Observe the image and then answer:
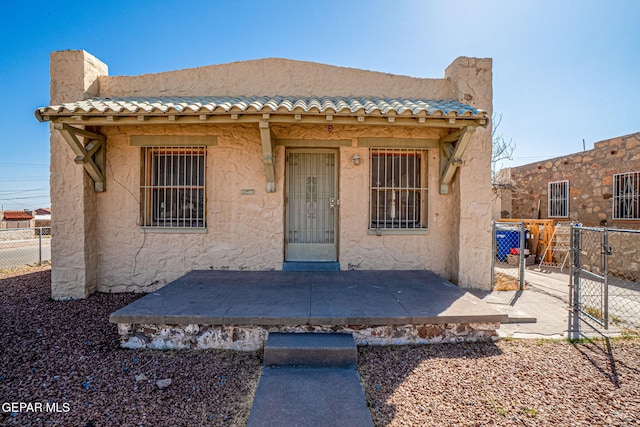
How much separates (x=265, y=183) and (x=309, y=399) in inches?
146

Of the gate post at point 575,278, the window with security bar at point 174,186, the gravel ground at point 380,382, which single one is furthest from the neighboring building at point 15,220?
the gate post at point 575,278

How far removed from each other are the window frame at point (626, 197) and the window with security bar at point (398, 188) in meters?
7.18

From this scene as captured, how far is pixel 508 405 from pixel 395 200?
371 centimetres

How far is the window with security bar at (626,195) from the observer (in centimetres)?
810

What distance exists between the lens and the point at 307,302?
3.78 m

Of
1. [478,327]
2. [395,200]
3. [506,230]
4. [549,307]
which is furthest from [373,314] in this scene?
[506,230]

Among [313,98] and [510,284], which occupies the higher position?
[313,98]

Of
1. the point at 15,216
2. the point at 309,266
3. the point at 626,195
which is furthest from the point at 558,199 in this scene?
the point at 15,216

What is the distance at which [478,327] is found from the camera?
355 cm

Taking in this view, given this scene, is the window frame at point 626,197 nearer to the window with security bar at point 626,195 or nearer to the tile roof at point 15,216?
the window with security bar at point 626,195

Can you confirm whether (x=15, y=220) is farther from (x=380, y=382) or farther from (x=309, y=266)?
(x=380, y=382)

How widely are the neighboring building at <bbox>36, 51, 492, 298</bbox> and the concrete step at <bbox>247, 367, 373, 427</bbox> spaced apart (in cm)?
276

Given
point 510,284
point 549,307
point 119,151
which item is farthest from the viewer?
point 510,284

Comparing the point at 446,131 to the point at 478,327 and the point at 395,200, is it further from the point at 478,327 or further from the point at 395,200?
the point at 478,327
